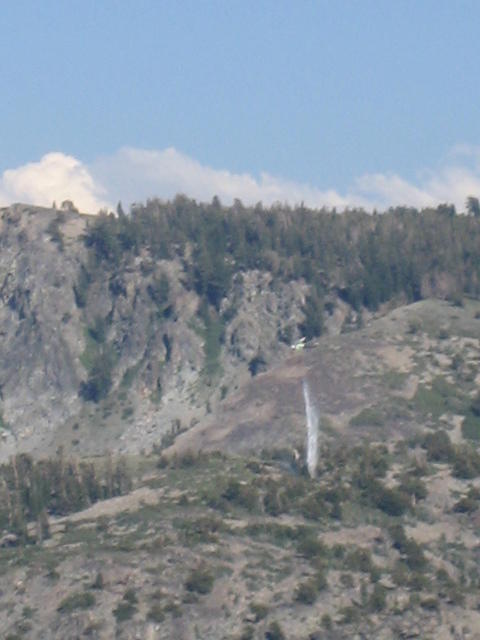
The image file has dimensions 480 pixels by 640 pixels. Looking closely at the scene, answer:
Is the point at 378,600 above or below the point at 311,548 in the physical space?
below

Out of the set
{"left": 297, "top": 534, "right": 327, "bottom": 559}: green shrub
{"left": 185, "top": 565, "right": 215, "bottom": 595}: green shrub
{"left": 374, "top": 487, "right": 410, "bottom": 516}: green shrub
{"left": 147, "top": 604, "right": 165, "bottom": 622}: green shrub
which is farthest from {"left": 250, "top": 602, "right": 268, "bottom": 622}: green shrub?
{"left": 374, "top": 487, "right": 410, "bottom": 516}: green shrub

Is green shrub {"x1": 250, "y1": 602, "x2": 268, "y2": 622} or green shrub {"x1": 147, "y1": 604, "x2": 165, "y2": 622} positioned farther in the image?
green shrub {"x1": 250, "y1": 602, "x2": 268, "y2": 622}

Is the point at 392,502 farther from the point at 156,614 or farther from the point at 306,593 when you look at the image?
the point at 156,614

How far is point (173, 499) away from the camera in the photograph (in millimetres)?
172250

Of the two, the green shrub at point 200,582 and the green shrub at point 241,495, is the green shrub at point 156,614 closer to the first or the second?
the green shrub at point 200,582

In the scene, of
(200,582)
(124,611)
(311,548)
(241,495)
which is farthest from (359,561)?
(124,611)

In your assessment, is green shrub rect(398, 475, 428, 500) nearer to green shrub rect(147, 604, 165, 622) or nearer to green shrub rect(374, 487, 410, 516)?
green shrub rect(374, 487, 410, 516)

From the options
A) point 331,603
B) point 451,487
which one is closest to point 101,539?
point 331,603

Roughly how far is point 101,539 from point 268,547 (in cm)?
1332

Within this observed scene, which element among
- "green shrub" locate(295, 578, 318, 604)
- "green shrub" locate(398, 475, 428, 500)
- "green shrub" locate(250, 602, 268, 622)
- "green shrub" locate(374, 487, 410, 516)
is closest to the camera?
"green shrub" locate(250, 602, 268, 622)

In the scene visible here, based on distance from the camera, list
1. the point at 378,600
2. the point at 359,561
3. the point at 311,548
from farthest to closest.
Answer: the point at 311,548 < the point at 359,561 < the point at 378,600

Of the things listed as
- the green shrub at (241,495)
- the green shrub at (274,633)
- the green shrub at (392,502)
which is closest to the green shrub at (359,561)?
the green shrub at (241,495)

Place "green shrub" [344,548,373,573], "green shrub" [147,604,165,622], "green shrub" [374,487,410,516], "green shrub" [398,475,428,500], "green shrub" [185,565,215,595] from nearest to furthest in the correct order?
"green shrub" [147,604,165,622] < "green shrub" [185,565,215,595] < "green shrub" [344,548,373,573] < "green shrub" [374,487,410,516] < "green shrub" [398,475,428,500]

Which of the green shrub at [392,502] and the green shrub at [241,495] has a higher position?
the green shrub at [241,495]
